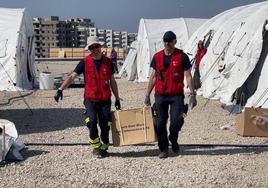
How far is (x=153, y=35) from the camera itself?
25.4 metres

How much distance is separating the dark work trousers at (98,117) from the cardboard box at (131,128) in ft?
0.53

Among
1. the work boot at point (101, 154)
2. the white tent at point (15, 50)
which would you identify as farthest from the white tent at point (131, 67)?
the work boot at point (101, 154)

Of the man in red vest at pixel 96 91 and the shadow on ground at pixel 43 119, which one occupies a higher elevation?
the man in red vest at pixel 96 91

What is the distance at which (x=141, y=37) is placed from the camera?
26.4 meters

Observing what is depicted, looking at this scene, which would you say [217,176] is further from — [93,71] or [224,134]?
[224,134]

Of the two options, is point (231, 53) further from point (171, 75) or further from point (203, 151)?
point (171, 75)

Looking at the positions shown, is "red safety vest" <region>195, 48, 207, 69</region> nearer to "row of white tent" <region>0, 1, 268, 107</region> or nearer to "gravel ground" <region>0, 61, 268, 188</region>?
"row of white tent" <region>0, 1, 268, 107</region>

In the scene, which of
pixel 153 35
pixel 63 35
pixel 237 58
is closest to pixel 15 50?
pixel 153 35

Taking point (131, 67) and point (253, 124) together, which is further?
point (131, 67)

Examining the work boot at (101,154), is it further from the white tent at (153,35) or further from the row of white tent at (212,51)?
the white tent at (153,35)

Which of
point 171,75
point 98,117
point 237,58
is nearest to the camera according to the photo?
point 171,75

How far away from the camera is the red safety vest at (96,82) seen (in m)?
7.52

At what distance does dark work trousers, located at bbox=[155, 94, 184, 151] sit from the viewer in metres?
7.51

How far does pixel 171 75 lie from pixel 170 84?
0.43ft
